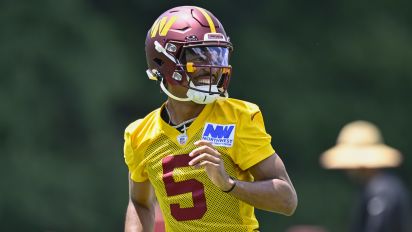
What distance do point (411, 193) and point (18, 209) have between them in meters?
6.14

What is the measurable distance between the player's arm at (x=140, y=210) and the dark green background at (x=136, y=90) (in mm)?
12719

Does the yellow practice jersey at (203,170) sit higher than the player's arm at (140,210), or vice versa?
the yellow practice jersey at (203,170)

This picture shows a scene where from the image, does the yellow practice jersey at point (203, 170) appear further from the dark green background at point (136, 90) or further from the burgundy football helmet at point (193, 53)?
the dark green background at point (136, 90)

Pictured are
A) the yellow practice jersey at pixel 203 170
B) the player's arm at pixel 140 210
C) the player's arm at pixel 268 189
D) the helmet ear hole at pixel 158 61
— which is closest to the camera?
the player's arm at pixel 268 189

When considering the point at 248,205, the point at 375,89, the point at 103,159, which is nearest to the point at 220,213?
the point at 248,205

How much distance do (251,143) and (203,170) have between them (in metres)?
0.26

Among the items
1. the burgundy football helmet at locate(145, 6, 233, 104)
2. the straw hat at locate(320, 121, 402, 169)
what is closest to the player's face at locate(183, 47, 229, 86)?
the burgundy football helmet at locate(145, 6, 233, 104)

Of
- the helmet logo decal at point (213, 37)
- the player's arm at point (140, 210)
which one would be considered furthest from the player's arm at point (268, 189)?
the player's arm at point (140, 210)

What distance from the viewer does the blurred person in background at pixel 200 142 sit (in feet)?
18.2

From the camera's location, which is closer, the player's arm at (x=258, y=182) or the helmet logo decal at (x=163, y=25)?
the player's arm at (x=258, y=182)

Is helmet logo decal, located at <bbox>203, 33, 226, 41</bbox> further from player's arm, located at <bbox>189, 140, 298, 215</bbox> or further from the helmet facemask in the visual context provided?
player's arm, located at <bbox>189, 140, 298, 215</bbox>

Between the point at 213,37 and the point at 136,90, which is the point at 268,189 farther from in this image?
the point at 136,90

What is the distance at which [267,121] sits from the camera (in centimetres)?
1966

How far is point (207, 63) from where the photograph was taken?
5629mm
